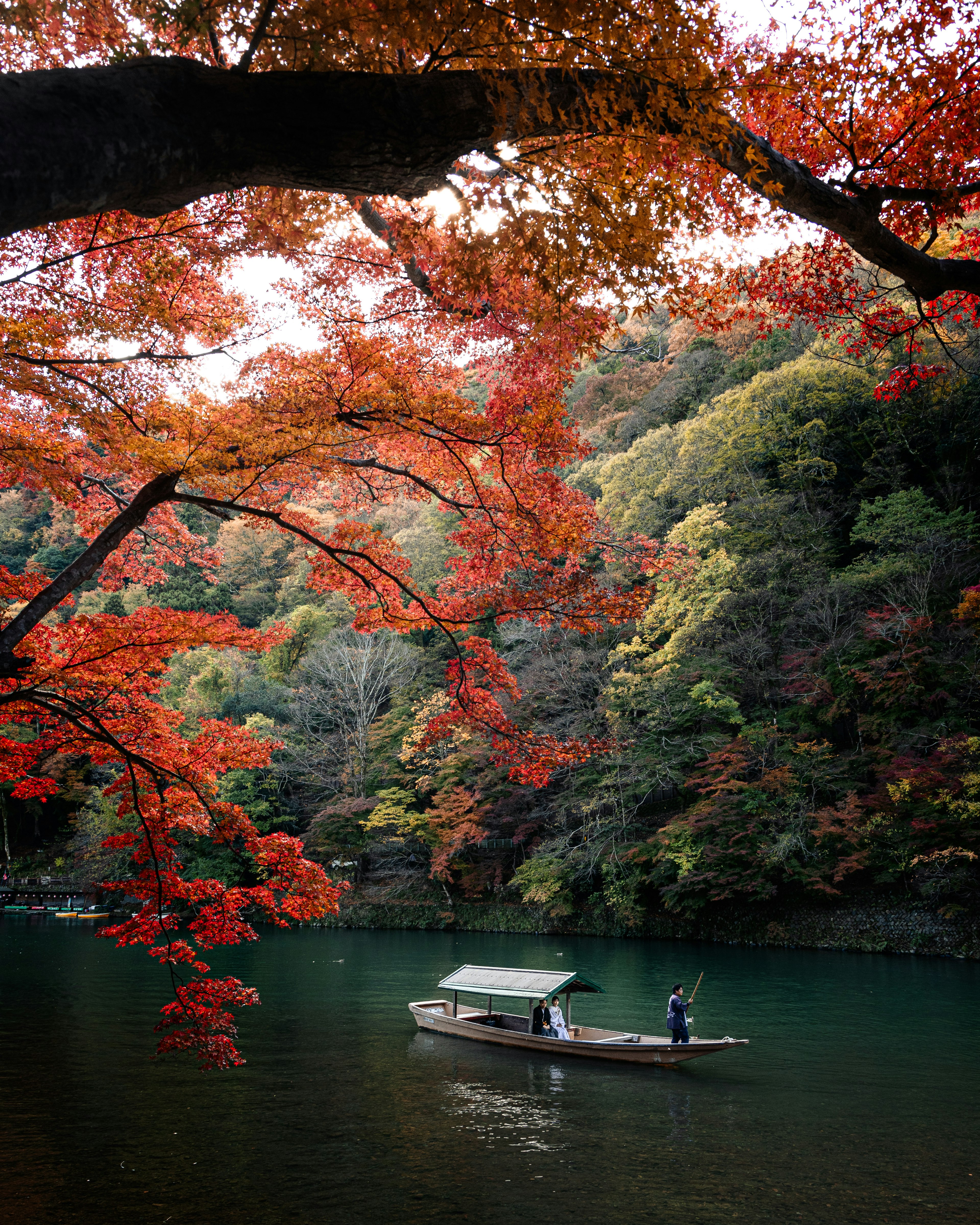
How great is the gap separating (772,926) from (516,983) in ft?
40.0

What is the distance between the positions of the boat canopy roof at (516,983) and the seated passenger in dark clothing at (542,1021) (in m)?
0.16

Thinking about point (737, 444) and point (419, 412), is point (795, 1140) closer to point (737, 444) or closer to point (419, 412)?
point (419, 412)

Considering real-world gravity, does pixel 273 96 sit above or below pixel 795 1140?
above

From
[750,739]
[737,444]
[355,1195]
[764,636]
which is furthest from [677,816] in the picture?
[355,1195]

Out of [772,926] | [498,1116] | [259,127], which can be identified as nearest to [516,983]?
[498,1116]

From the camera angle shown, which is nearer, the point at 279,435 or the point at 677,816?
the point at 279,435

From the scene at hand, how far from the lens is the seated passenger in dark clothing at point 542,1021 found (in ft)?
41.2

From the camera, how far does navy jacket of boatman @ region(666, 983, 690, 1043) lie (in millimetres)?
11102

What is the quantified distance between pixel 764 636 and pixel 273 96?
23617 millimetres

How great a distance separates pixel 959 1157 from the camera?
25.9 feet

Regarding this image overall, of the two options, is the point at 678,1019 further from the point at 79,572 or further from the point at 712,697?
the point at 712,697

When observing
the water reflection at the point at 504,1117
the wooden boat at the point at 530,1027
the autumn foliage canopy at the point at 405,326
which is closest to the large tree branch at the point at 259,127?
the autumn foliage canopy at the point at 405,326

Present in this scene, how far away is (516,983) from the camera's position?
12.9m

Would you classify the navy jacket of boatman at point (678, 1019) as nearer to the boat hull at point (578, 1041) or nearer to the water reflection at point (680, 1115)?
the boat hull at point (578, 1041)
